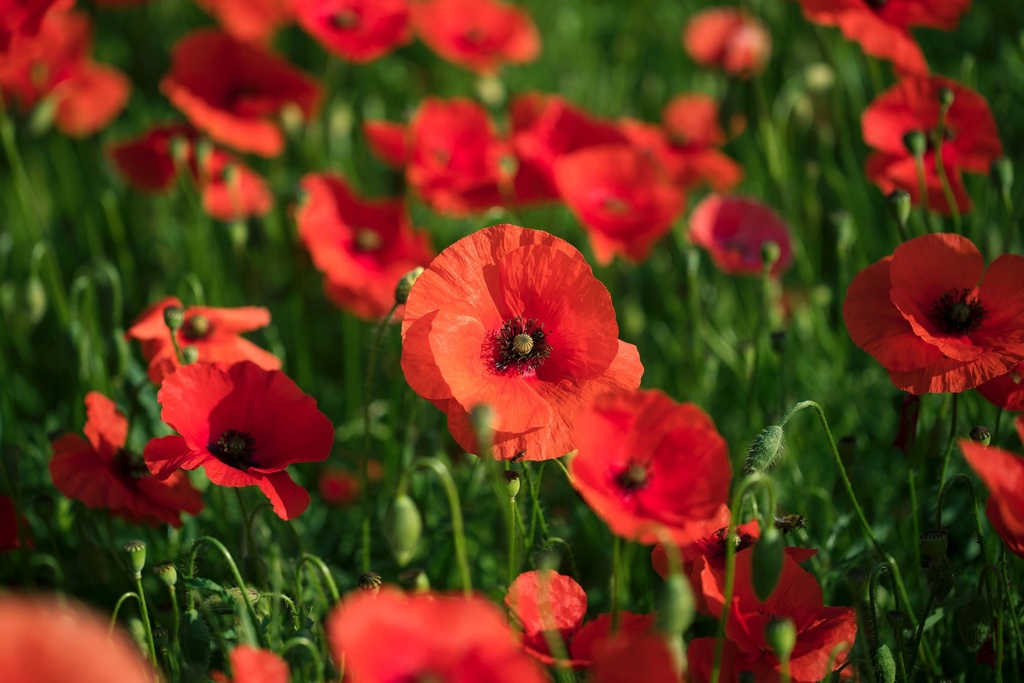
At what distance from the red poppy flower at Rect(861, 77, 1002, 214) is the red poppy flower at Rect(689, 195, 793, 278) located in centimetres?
46

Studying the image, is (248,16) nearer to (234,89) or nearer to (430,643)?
(234,89)

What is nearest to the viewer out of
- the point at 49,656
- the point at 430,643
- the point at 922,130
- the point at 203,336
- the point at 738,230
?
the point at 49,656

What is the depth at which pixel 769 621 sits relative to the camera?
1.55m

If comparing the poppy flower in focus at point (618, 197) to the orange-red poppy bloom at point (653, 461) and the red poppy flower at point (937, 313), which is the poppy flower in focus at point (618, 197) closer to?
the red poppy flower at point (937, 313)

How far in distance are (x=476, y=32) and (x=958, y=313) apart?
6.92 ft

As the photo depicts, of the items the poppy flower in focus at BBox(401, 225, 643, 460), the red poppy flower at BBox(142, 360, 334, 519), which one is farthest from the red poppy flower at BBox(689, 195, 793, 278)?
the red poppy flower at BBox(142, 360, 334, 519)

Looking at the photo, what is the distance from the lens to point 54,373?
111 inches

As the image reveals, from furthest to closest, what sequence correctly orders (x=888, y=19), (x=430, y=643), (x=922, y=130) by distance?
Answer: (x=888, y=19) < (x=922, y=130) < (x=430, y=643)

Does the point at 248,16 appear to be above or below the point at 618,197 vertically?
above

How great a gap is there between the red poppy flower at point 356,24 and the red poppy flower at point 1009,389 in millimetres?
1919

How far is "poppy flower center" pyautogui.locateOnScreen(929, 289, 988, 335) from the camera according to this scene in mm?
1877

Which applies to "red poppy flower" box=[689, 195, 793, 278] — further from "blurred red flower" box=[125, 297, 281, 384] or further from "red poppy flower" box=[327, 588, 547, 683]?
"red poppy flower" box=[327, 588, 547, 683]

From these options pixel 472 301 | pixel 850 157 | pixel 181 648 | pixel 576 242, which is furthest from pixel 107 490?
pixel 850 157

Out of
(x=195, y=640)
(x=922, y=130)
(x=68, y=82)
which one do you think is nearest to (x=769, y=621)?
(x=195, y=640)
